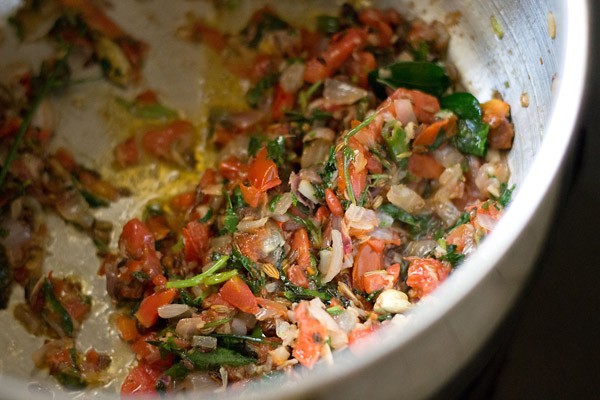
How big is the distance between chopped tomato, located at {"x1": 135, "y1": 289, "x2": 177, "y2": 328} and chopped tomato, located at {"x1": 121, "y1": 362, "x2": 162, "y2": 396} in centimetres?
15

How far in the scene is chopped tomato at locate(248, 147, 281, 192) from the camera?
215 cm

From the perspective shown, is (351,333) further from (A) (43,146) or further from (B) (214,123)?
(A) (43,146)

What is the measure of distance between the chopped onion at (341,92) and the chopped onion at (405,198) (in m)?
0.41

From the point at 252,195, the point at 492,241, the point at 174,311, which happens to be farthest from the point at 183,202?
the point at 492,241

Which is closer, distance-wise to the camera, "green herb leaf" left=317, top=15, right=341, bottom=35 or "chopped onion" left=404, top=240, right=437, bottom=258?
"chopped onion" left=404, top=240, right=437, bottom=258

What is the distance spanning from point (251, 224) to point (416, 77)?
0.82 m

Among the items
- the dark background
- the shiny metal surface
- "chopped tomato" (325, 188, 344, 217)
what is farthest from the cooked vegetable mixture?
the dark background

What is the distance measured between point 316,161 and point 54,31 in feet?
4.04

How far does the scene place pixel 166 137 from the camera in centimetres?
264

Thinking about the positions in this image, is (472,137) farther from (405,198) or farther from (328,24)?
(328,24)

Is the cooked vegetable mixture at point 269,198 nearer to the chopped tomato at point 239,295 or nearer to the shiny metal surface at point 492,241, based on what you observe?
the chopped tomato at point 239,295

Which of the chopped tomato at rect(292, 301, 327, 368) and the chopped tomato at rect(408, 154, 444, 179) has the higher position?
the chopped tomato at rect(408, 154, 444, 179)

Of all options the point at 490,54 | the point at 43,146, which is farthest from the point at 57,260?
the point at 490,54

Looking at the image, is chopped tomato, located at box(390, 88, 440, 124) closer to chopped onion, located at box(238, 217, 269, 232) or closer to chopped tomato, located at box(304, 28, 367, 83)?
chopped tomato, located at box(304, 28, 367, 83)
